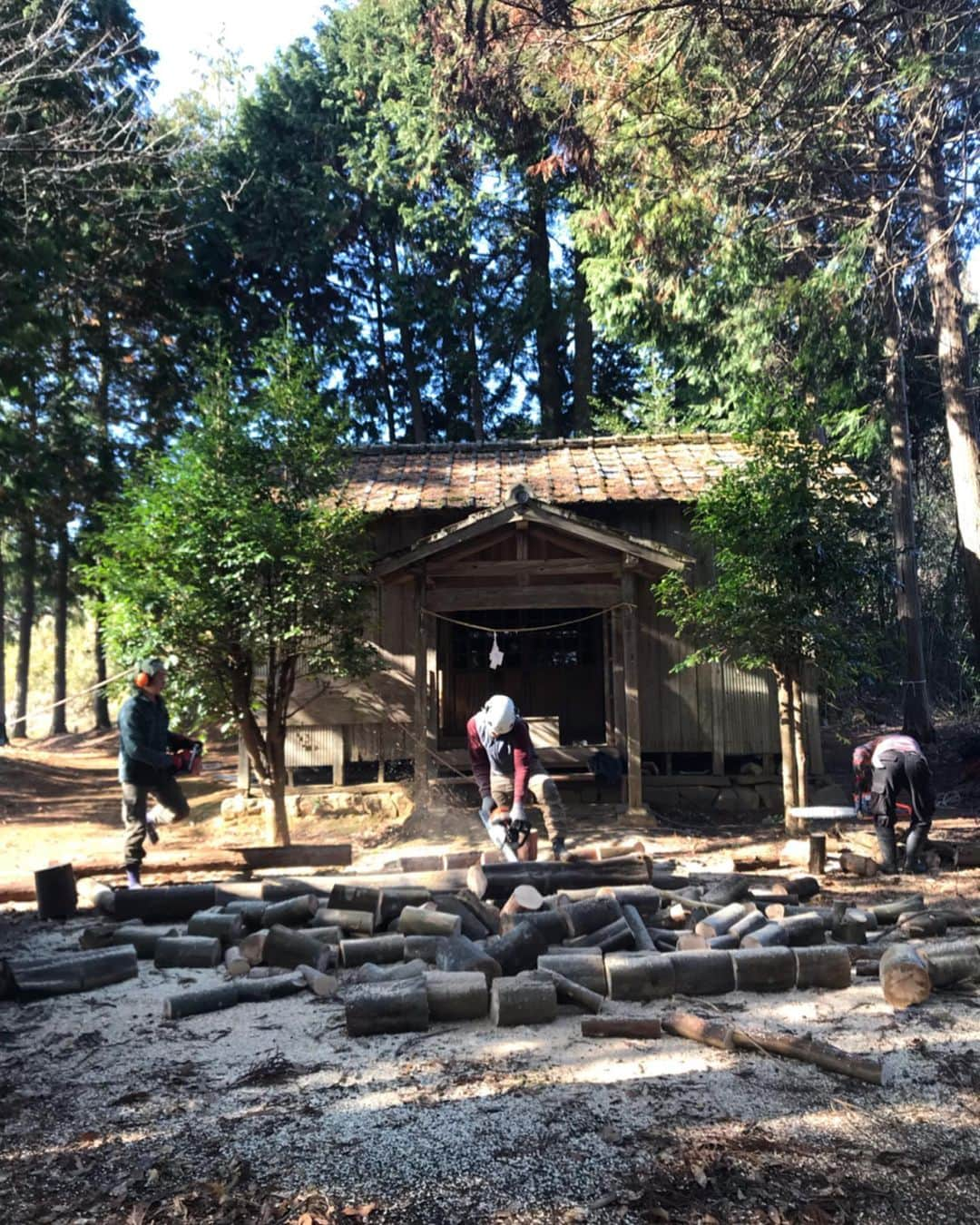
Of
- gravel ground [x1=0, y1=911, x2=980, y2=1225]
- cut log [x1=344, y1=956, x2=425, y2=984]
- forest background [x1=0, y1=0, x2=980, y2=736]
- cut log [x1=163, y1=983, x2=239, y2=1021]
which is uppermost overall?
forest background [x1=0, y1=0, x2=980, y2=736]

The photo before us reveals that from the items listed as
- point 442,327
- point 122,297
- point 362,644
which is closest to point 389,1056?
point 362,644

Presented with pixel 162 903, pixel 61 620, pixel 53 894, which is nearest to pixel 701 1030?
pixel 162 903

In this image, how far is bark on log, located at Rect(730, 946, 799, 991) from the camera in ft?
16.4

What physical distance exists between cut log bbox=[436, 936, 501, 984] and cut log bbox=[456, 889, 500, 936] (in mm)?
607

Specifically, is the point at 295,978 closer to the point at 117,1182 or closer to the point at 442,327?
the point at 117,1182

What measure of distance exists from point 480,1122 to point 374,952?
2068 mm

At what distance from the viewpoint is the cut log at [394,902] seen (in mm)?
6141

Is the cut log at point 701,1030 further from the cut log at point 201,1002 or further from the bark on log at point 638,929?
the cut log at point 201,1002

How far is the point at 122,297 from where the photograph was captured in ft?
65.4

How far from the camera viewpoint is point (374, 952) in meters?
5.52

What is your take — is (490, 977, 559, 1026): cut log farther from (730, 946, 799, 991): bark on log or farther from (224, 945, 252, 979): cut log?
(224, 945, 252, 979): cut log

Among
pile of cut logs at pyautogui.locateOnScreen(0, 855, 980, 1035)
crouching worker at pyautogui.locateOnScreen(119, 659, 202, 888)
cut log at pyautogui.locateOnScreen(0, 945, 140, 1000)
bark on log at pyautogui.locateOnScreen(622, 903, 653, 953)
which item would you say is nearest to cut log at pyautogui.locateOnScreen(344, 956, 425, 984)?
pile of cut logs at pyautogui.locateOnScreen(0, 855, 980, 1035)

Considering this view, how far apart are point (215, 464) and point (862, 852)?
762cm

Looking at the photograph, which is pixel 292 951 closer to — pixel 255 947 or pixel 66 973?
pixel 255 947
